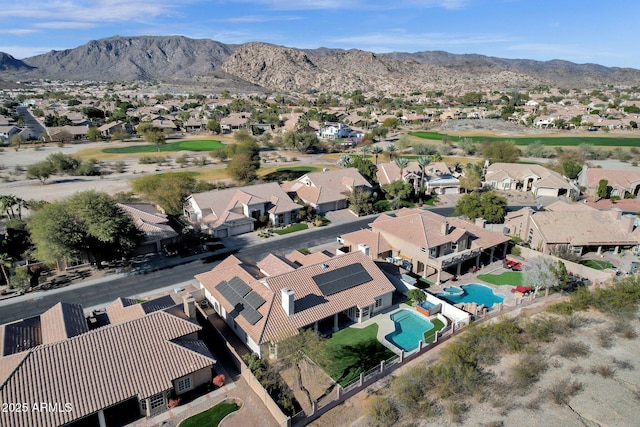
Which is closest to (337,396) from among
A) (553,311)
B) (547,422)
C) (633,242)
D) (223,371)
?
(223,371)

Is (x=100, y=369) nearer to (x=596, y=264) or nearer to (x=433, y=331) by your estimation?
(x=433, y=331)

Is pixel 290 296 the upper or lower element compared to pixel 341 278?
upper

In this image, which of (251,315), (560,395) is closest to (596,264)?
(560,395)

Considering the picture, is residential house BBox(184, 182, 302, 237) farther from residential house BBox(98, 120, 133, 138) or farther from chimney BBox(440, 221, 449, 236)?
residential house BBox(98, 120, 133, 138)

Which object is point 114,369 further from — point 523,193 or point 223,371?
point 523,193

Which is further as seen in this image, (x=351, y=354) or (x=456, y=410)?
(x=351, y=354)

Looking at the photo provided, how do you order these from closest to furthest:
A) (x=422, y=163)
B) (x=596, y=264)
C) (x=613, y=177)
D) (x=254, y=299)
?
(x=254, y=299) → (x=596, y=264) → (x=422, y=163) → (x=613, y=177)

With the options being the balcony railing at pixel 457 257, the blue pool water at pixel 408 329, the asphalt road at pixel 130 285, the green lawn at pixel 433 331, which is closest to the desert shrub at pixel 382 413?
the blue pool water at pixel 408 329

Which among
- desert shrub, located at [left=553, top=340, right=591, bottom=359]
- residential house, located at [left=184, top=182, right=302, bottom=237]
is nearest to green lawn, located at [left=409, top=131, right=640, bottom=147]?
residential house, located at [left=184, top=182, right=302, bottom=237]
